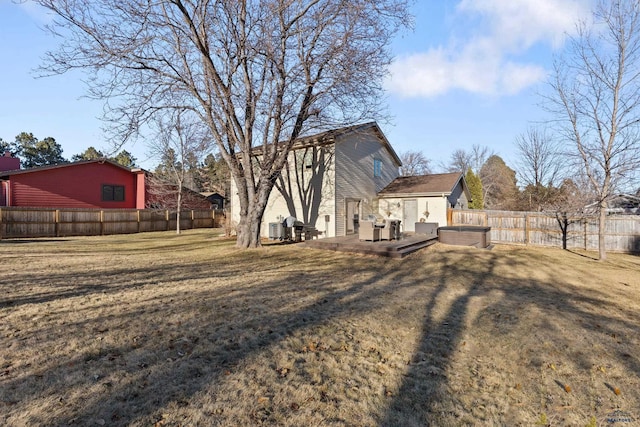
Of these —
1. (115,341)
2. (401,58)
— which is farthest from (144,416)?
(401,58)

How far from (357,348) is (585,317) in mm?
4104

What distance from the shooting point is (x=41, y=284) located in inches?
244

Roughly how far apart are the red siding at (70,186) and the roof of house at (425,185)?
2176cm

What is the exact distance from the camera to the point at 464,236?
44.5ft

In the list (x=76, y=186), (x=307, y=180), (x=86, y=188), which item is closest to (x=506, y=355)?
(x=307, y=180)

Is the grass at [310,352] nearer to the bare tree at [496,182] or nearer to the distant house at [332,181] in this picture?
the distant house at [332,181]

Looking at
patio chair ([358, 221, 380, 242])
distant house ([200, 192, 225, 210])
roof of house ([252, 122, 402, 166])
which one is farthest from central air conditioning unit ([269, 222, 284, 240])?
distant house ([200, 192, 225, 210])

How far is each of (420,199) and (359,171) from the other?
13.0 ft

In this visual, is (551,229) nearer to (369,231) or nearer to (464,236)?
(464,236)

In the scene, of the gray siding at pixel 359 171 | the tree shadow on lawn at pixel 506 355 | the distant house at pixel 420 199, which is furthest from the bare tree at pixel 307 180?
the tree shadow on lawn at pixel 506 355

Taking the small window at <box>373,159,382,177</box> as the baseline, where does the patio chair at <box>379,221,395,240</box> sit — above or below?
below

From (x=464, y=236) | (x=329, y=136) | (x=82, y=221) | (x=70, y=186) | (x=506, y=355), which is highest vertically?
(x=329, y=136)

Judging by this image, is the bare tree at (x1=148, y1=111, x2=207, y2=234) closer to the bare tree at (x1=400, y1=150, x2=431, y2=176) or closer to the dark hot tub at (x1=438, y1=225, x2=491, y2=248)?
the dark hot tub at (x1=438, y1=225, x2=491, y2=248)

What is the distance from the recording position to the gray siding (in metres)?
15.3
